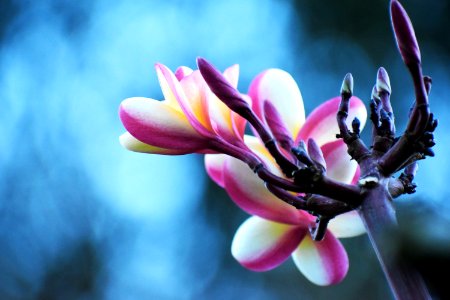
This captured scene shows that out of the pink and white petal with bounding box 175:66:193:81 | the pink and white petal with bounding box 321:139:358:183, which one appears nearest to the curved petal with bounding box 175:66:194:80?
the pink and white petal with bounding box 175:66:193:81

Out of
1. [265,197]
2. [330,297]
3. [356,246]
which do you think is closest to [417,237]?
[265,197]

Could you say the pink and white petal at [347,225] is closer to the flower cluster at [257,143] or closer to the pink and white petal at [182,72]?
the flower cluster at [257,143]

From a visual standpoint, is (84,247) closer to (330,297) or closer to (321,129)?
(330,297)

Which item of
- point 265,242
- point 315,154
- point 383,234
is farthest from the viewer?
point 265,242

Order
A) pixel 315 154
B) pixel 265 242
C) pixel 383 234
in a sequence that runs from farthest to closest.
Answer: pixel 265 242
pixel 315 154
pixel 383 234

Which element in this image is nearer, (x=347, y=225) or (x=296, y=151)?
(x=296, y=151)

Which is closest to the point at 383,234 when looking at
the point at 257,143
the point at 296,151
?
the point at 296,151

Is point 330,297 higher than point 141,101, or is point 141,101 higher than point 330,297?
point 330,297

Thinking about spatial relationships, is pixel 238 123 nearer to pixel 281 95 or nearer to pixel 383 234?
pixel 281 95
